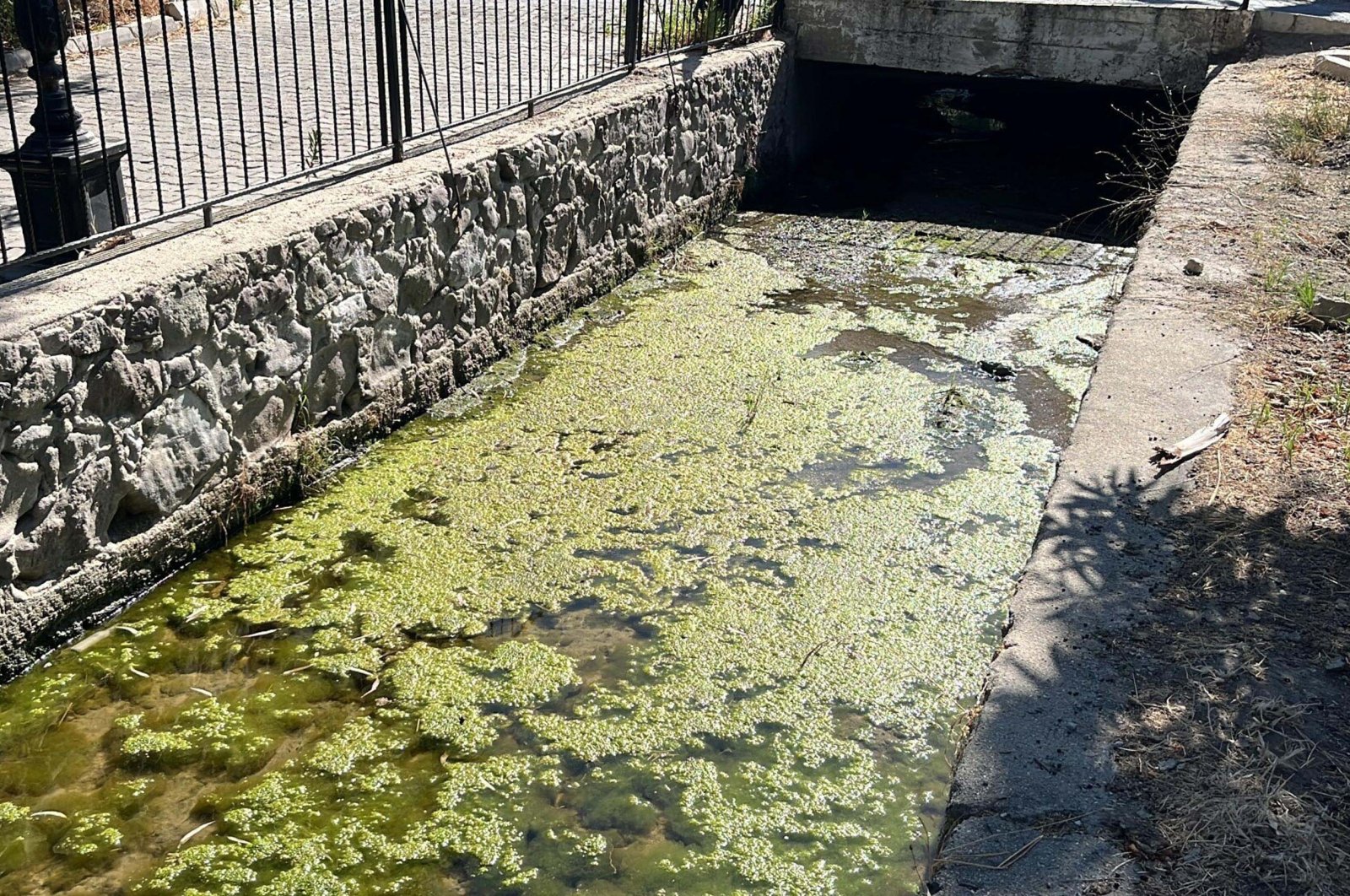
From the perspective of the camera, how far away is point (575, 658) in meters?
4.00

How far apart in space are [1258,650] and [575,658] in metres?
1.99

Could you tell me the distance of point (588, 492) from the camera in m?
5.00

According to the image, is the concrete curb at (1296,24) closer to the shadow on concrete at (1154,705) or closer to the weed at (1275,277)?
the weed at (1275,277)

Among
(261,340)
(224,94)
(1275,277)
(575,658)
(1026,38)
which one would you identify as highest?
(1026,38)

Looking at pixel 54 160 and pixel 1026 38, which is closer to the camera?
pixel 54 160

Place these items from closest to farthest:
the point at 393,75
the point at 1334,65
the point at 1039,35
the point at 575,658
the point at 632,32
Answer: the point at 575,658
the point at 393,75
the point at 632,32
the point at 1334,65
the point at 1039,35

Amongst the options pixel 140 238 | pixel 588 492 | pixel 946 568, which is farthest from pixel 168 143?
pixel 946 568

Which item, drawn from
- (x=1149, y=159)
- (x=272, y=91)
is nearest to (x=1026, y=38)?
(x=1149, y=159)

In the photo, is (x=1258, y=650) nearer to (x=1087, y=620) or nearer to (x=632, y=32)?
(x=1087, y=620)

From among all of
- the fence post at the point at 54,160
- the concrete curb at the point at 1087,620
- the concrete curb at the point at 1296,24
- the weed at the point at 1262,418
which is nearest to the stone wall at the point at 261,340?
the fence post at the point at 54,160

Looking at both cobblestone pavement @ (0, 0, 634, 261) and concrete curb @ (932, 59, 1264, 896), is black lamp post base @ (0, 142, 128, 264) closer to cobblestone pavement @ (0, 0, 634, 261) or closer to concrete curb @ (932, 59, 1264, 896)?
cobblestone pavement @ (0, 0, 634, 261)

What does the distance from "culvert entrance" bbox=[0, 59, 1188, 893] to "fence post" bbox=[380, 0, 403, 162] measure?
1.20 metres

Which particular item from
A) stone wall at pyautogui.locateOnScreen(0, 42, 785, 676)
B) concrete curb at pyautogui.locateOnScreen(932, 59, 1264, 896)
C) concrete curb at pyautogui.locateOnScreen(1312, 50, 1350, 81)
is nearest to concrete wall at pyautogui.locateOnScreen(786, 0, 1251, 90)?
concrete curb at pyautogui.locateOnScreen(1312, 50, 1350, 81)

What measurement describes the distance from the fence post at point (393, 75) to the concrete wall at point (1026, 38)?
5.43 m
